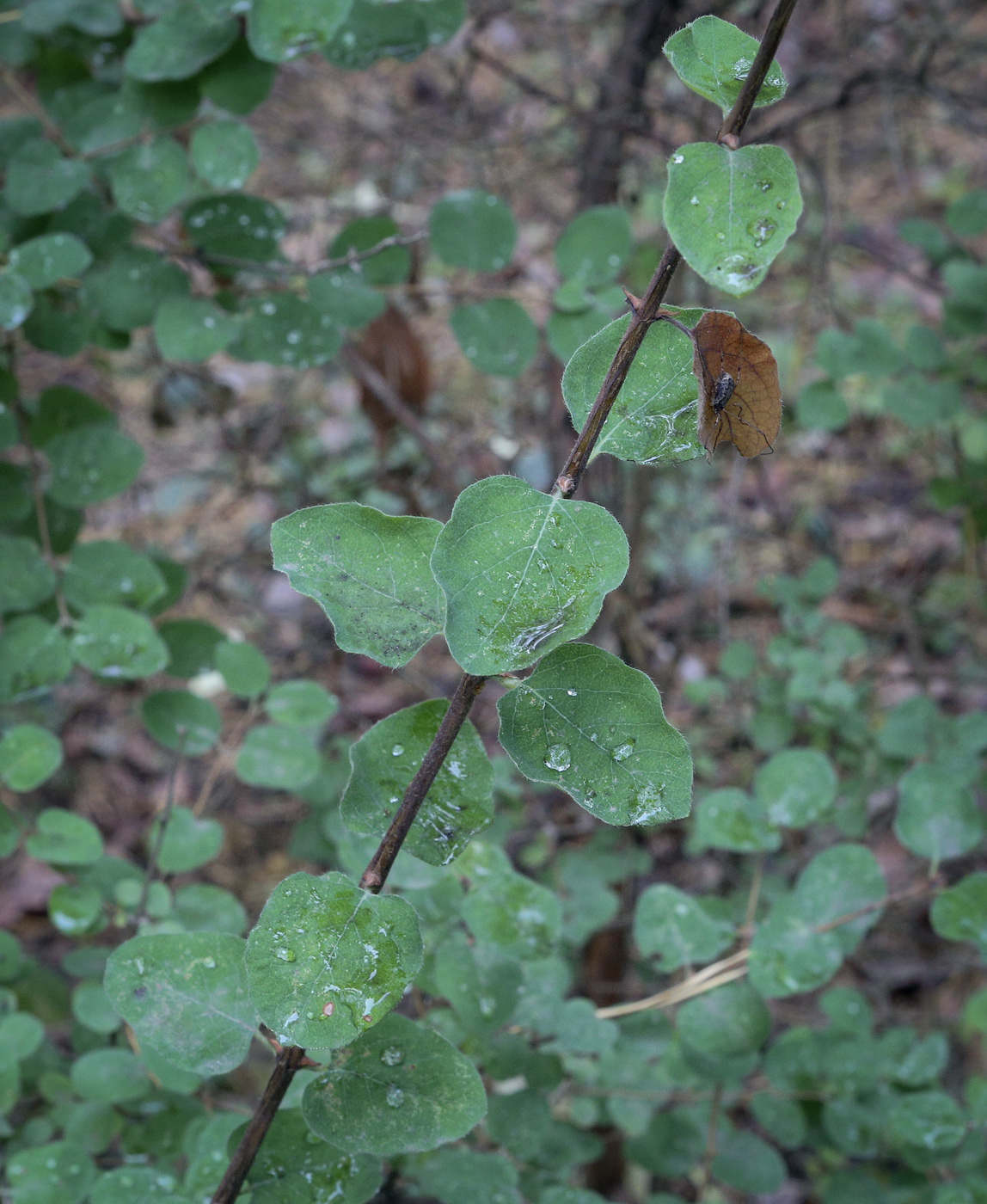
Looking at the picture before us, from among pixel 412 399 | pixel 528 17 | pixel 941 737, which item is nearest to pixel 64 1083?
pixel 941 737

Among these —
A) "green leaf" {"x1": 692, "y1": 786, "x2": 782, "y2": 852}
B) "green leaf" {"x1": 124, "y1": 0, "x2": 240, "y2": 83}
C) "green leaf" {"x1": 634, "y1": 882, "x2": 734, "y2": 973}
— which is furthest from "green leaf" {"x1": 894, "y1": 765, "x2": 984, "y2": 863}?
"green leaf" {"x1": 124, "y1": 0, "x2": 240, "y2": 83}

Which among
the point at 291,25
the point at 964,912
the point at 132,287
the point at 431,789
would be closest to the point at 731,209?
the point at 431,789

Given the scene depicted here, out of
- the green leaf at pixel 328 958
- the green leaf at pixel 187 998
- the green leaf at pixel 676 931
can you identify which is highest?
the green leaf at pixel 328 958

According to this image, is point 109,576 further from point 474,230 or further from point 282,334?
point 474,230

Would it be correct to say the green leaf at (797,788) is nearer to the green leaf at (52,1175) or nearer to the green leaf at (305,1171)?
the green leaf at (305,1171)

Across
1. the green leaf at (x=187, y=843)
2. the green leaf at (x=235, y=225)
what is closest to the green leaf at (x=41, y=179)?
the green leaf at (x=235, y=225)

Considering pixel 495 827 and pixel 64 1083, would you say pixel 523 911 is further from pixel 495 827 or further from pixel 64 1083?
pixel 64 1083

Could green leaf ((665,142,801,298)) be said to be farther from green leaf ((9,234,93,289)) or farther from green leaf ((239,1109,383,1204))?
green leaf ((9,234,93,289))
